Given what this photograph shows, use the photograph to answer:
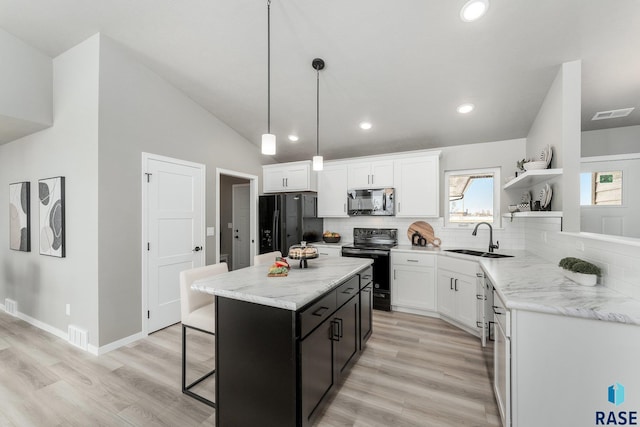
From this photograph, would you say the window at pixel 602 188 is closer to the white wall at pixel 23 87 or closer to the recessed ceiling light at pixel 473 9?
the recessed ceiling light at pixel 473 9

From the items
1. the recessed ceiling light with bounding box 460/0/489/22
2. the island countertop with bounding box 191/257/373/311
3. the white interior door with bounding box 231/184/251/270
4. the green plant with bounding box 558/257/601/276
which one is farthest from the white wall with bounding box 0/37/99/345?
the green plant with bounding box 558/257/601/276

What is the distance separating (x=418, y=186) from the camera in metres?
3.81

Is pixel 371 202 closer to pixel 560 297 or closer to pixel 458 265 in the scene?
pixel 458 265

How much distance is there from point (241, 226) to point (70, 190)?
2.93m

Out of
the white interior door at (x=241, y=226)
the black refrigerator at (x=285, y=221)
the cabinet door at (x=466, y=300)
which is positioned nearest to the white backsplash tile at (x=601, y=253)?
the cabinet door at (x=466, y=300)

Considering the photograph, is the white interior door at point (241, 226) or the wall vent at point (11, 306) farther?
the white interior door at point (241, 226)

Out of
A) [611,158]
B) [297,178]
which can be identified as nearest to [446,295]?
[611,158]

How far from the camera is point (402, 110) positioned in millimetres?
3279

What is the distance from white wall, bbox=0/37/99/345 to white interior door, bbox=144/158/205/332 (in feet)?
1.68

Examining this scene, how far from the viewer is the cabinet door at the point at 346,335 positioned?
197cm

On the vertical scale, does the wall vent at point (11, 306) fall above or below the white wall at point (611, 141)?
below

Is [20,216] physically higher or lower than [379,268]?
higher

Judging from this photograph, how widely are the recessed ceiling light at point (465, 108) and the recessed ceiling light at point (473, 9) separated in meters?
1.18

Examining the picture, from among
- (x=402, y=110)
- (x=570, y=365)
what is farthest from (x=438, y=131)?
(x=570, y=365)
